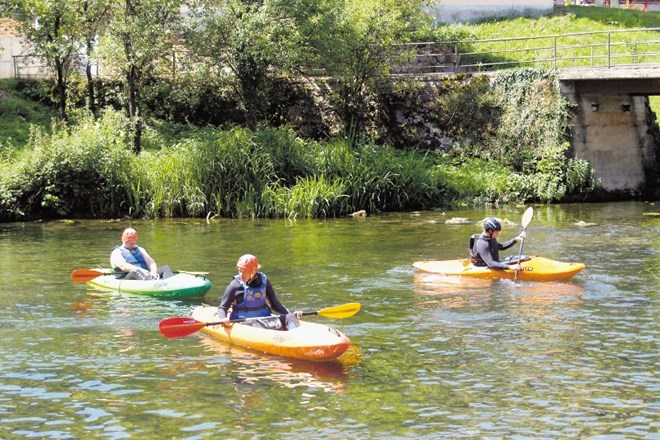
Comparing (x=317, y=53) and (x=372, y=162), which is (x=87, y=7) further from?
(x=372, y=162)

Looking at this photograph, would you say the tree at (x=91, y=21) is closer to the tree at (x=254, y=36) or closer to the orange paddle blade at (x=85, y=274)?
the tree at (x=254, y=36)

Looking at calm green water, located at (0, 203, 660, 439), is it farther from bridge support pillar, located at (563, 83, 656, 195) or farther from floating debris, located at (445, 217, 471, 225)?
bridge support pillar, located at (563, 83, 656, 195)

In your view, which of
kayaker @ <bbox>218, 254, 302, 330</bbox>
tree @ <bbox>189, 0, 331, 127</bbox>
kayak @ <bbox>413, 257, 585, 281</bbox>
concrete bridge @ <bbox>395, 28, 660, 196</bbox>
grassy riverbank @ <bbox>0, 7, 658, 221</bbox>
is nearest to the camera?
kayaker @ <bbox>218, 254, 302, 330</bbox>

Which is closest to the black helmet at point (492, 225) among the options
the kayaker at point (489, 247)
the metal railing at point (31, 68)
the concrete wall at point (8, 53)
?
the kayaker at point (489, 247)

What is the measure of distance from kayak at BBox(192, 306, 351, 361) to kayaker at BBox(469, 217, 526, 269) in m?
5.84

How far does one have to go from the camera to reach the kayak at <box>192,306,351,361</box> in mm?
12258

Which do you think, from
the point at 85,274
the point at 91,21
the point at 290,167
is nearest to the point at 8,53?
the point at 91,21

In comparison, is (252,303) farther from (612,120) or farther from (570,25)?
(570,25)

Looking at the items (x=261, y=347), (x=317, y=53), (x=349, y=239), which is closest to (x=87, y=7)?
(x=317, y=53)

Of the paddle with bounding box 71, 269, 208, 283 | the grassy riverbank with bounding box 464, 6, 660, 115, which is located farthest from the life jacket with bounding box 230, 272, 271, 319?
the grassy riverbank with bounding box 464, 6, 660, 115

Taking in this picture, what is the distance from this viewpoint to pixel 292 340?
12.6 m

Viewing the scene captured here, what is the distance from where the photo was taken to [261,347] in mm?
12953

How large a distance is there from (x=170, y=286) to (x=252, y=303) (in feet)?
11.8

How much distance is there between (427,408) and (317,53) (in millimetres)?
24073
